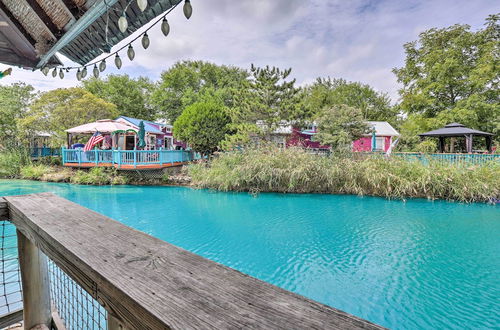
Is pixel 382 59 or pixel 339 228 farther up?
pixel 382 59

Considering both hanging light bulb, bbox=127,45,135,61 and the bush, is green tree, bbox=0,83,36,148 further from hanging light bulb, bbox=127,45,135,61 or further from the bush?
hanging light bulb, bbox=127,45,135,61

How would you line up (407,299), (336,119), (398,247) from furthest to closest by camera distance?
1. (336,119)
2. (398,247)
3. (407,299)

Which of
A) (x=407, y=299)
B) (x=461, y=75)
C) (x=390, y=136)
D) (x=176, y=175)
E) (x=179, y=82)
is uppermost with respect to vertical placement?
(x=179, y=82)

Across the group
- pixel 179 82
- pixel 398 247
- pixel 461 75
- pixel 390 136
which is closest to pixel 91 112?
pixel 179 82

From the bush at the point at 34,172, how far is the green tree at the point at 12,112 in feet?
9.61

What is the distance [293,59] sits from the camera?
1805cm

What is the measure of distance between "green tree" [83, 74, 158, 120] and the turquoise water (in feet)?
53.3

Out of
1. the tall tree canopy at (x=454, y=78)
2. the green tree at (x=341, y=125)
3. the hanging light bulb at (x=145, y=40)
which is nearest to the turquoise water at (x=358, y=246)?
the hanging light bulb at (x=145, y=40)

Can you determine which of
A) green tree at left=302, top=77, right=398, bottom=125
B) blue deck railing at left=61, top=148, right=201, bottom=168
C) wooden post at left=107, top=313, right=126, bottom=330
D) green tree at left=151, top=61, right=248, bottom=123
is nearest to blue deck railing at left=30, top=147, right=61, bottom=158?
blue deck railing at left=61, top=148, right=201, bottom=168

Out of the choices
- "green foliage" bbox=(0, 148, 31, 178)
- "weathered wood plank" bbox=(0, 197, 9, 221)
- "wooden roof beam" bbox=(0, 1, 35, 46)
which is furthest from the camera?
"green foliage" bbox=(0, 148, 31, 178)

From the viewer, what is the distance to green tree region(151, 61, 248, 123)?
902 inches

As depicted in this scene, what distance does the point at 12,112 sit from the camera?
608 inches

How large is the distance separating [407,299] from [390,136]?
18478 millimetres

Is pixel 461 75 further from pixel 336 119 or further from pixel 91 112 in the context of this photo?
pixel 91 112
